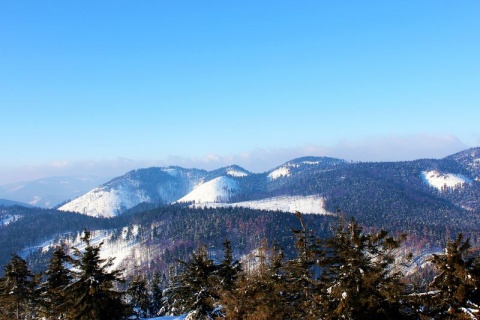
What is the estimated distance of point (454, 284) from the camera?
736 inches

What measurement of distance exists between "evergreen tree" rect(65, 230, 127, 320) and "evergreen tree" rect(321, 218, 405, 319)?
1686 centimetres

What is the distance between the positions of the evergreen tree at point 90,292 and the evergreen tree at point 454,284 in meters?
21.6

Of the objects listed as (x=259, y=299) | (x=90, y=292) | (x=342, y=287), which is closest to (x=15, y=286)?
(x=90, y=292)

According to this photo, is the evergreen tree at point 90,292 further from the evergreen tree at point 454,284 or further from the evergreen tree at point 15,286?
the evergreen tree at point 454,284

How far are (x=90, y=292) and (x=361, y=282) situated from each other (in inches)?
771

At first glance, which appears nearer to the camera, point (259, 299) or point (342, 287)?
point (342, 287)

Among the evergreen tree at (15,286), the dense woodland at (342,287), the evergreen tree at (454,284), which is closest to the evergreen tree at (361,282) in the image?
the dense woodland at (342,287)

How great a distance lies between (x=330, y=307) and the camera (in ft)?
63.6

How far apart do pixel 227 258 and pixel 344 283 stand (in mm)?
24020

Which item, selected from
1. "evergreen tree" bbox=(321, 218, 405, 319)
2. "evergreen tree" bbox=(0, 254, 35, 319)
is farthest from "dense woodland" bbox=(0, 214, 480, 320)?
"evergreen tree" bbox=(0, 254, 35, 319)

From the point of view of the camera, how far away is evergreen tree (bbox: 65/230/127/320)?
91.5ft

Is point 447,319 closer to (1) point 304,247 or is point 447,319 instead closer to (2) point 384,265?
(2) point 384,265

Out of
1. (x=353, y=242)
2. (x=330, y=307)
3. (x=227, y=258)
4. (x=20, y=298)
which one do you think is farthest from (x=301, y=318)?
(x=20, y=298)

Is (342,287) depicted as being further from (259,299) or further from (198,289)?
(198,289)
